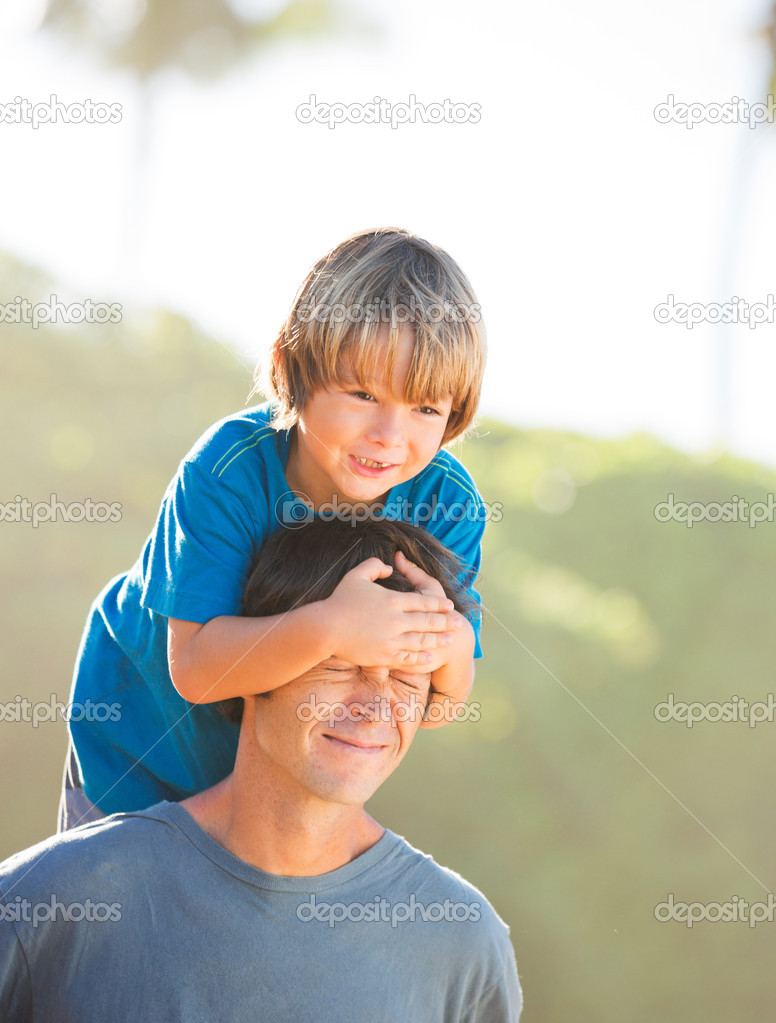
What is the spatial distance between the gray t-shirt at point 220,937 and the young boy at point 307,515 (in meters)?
0.30

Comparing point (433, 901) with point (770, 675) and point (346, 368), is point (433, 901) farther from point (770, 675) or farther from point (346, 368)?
point (770, 675)

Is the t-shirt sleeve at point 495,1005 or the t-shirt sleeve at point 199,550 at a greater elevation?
the t-shirt sleeve at point 199,550

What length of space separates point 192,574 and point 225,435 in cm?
36

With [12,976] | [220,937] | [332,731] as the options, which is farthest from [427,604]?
[12,976]

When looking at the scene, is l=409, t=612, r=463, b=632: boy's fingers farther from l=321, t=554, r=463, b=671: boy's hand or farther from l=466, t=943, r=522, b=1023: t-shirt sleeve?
l=466, t=943, r=522, b=1023: t-shirt sleeve

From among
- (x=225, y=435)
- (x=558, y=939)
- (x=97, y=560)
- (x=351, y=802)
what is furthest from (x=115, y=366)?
(x=351, y=802)

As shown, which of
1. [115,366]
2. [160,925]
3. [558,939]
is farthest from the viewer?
[115,366]

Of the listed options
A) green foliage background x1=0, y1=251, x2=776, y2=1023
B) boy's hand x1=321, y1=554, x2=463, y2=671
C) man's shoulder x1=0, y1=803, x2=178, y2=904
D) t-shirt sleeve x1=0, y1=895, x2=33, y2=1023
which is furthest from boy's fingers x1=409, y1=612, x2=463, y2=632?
green foliage background x1=0, y1=251, x2=776, y2=1023

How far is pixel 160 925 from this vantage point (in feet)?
6.84

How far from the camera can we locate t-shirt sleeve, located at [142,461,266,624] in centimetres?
216

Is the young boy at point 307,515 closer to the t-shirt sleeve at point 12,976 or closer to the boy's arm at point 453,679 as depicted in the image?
the boy's arm at point 453,679

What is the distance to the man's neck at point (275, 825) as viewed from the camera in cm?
216

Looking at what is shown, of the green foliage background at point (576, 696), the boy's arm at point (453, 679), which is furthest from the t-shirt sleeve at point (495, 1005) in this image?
the green foliage background at point (576, 696)

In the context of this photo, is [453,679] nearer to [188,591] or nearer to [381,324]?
[188,591]
